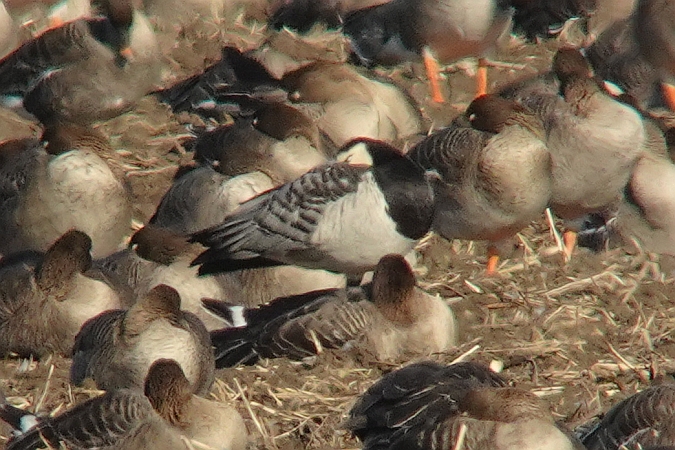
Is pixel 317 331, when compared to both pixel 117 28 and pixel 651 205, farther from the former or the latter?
pixel 117 28

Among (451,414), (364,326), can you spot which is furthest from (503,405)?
(364,326)

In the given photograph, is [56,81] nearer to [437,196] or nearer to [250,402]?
[437,196]

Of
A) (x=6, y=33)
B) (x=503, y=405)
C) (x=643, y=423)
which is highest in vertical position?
(x=503, y=405)

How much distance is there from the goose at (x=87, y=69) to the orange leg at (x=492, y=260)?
11.4ft

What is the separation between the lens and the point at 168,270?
364 inches

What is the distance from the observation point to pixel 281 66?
12.6 metres

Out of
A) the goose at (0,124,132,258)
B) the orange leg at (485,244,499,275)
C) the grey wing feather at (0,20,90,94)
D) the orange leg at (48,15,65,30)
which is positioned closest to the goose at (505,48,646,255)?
the orange leg at (485,244,499,275)

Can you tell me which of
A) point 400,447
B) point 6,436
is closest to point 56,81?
point 6,436

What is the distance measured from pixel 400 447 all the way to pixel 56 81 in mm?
6231

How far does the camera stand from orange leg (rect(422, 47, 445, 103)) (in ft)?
40.9

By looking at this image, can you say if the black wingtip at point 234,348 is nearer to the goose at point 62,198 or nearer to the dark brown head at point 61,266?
the dark brown head at point 61,266

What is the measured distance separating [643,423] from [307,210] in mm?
3028

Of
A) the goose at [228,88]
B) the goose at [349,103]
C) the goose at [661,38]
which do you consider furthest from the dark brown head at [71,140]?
the goose at [661,38]

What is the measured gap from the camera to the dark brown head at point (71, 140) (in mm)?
9961
